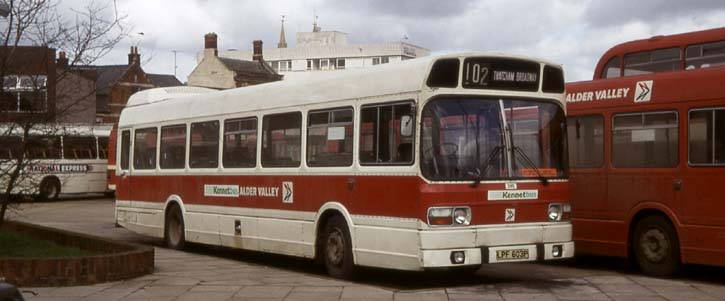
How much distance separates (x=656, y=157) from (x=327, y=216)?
475 cm

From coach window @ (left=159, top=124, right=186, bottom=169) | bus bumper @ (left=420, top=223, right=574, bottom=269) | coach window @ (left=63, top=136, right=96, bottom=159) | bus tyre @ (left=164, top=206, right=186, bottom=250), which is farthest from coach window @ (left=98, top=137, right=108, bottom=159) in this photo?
bus bumper @ (left=420, top=223, right=574, bottom=269)

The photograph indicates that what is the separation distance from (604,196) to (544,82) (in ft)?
8.90

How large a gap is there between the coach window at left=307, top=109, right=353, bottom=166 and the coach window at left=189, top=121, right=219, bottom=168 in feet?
11.4

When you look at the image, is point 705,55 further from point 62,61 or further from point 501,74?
point 62,61

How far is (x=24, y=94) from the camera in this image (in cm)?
1517

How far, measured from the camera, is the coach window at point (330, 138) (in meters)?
14.1

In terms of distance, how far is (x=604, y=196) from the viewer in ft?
50.9

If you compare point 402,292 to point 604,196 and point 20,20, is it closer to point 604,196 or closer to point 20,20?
point 604,196

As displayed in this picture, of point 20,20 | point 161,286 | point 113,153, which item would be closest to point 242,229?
point 161,286

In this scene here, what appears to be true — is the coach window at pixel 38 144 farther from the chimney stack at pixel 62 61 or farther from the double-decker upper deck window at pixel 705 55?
the double-decker upper deck window at pixel 705 55

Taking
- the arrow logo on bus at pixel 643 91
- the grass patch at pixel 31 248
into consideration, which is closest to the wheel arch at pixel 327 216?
the grass patch at pixel 31 248

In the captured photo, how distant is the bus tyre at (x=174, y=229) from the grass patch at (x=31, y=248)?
2820mm

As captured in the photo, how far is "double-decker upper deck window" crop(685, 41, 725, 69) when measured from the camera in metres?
15.5

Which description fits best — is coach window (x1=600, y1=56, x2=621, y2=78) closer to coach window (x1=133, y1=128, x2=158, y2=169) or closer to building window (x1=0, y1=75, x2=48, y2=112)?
coach window (x1=133, y1=128, x2=158, y2=169)
